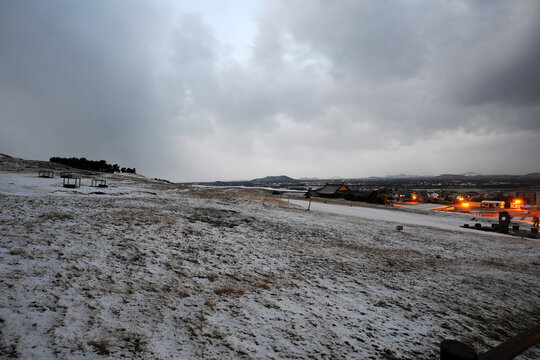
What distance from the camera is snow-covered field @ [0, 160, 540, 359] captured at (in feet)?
12.1

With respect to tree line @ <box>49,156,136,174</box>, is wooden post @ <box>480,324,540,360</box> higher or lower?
lower

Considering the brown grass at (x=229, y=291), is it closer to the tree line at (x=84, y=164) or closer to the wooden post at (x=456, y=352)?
the wooden post at (x=456, y=352)

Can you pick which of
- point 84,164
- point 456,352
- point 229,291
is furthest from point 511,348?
point 84,164

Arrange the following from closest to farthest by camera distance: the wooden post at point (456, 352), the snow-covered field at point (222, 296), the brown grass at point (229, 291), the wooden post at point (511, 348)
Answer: the wooden post at point (456, 352) → the wooden post at point (511, 348) → the snow-covered field at point (222, 296) → the brown grass at point (229, 291)

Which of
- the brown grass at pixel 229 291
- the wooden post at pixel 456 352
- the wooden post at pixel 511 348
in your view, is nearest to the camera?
the wooden post at pixel 456 352

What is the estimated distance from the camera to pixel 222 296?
529 centimetres

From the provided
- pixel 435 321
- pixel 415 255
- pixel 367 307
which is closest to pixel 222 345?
pixel 367 307

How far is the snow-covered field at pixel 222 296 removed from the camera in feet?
12.1

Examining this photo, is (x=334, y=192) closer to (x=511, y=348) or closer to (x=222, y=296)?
(x=511, y=348)

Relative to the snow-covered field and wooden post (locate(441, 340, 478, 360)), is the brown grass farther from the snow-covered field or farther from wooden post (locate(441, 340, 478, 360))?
wooden post (locate(441, 340, 478, 360))

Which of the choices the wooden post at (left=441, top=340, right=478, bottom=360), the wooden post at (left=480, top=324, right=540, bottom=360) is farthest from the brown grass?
the wooden post at (left=480, top=324, right=540, bottom=360)

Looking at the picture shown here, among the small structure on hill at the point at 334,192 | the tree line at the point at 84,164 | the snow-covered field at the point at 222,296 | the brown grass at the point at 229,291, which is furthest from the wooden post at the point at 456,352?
the tree line at the point at 84,164

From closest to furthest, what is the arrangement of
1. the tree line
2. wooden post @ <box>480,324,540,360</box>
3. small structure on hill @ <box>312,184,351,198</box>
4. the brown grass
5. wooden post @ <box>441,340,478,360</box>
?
wooden post @ <box>441,340,478,360</box> < wooden post @ <box>480,324,540,360</box> < the brown grass < the tree line < small structure on hill @ <box>312,184,351,198</box>

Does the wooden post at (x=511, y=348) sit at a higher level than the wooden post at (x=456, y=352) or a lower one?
lower
